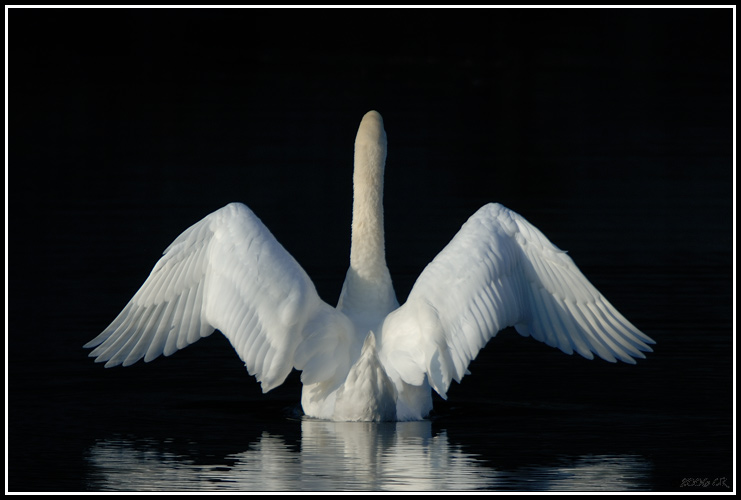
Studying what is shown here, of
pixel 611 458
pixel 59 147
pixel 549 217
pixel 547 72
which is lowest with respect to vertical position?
pixel 611 458

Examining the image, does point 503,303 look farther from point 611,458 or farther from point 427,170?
point 427,170

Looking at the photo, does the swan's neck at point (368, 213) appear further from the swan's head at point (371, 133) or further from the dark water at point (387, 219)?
the dark water at point (387, 219)

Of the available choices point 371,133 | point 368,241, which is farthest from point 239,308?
point 371,133

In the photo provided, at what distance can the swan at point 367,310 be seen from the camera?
27.2 ft

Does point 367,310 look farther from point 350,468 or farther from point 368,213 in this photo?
point 350,468

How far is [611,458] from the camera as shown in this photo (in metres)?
7.74

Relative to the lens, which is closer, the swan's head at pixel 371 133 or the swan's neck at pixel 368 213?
the swan's neck at pixel 368 213

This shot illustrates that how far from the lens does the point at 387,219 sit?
15.2m

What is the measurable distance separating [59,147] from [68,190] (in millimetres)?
3594

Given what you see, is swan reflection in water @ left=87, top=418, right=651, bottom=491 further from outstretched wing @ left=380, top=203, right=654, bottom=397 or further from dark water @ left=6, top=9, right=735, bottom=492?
outstretched wing @ left=380, top=203, right=654, bottom=397

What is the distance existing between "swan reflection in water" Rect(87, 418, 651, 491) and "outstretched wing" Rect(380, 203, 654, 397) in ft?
1.48

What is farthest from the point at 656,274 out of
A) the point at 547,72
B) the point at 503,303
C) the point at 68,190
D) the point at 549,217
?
the point at 547,72

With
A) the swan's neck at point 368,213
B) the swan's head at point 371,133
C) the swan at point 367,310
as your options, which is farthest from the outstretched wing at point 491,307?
the swan's head at point 371,133

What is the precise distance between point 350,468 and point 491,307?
4.95 ft
